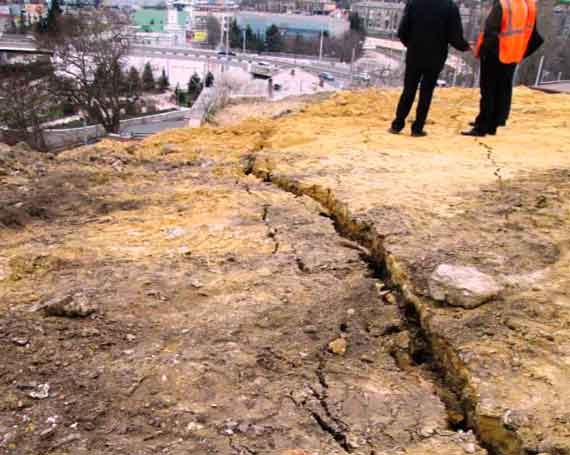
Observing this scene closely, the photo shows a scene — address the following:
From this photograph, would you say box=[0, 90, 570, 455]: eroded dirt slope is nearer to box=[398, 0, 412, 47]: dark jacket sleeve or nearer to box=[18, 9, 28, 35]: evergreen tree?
box=[398, 0, 412, 47]: dark jacket sleeve

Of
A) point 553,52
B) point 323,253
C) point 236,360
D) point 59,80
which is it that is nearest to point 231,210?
point 323,253

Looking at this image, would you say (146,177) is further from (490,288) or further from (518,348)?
(518,348)

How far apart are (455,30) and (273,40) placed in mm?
55816

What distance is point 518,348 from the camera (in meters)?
1.95

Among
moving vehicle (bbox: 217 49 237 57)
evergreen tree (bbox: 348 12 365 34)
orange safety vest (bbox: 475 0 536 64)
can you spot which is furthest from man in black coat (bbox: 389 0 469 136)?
evergreen tree (bbox: 348 12 365 34)

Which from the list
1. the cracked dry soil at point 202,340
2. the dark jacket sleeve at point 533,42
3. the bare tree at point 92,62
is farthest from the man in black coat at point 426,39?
the bare tree at point 92,62

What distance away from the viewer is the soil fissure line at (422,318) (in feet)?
5.44

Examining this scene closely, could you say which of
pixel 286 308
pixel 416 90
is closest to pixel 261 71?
pixel 416 90

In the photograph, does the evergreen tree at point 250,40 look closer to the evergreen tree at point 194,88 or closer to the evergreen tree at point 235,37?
the evergreen tree at point 235,37

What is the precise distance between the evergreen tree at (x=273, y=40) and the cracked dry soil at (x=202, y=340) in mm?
56914

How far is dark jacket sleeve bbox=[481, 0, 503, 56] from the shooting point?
452cm

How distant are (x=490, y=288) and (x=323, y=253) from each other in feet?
2.86

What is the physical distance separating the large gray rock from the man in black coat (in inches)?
114

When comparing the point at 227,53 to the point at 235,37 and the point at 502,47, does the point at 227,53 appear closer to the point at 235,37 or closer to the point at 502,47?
the point at 235,37
